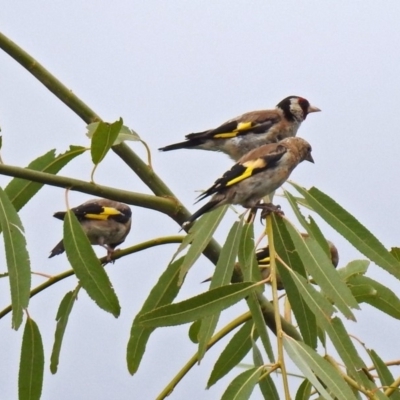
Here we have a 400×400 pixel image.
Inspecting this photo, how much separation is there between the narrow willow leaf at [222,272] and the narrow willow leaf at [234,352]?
1.16 ft

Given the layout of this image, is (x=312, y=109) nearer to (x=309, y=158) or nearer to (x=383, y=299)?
(x=309, y=158)

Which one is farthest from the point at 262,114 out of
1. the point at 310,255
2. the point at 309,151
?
the point at 310,255

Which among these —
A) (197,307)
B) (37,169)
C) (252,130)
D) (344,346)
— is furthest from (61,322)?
(252,130)

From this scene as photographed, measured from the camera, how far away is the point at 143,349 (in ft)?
10.1

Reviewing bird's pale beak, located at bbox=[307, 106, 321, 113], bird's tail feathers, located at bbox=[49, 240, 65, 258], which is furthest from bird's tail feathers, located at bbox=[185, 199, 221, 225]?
bird's tail feathers, located at bbox=[49, 240, 65, 258]

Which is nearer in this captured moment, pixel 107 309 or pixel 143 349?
pixel 107 309

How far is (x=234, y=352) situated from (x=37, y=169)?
0.88 meters

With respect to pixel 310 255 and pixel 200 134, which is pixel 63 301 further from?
pixel 200 134

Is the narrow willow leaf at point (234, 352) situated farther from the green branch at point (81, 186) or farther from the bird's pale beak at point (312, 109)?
the bird's pale beak at point (312, 109)

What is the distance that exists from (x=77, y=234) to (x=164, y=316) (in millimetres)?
547

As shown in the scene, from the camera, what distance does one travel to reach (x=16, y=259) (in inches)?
98.9

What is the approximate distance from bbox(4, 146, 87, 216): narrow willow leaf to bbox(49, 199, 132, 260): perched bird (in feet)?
10.2

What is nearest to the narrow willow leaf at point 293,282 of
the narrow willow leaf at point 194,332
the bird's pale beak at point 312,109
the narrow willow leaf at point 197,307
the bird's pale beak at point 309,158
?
the narrow willow leaf at point 197,307

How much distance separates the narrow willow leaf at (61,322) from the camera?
10.4 feet
